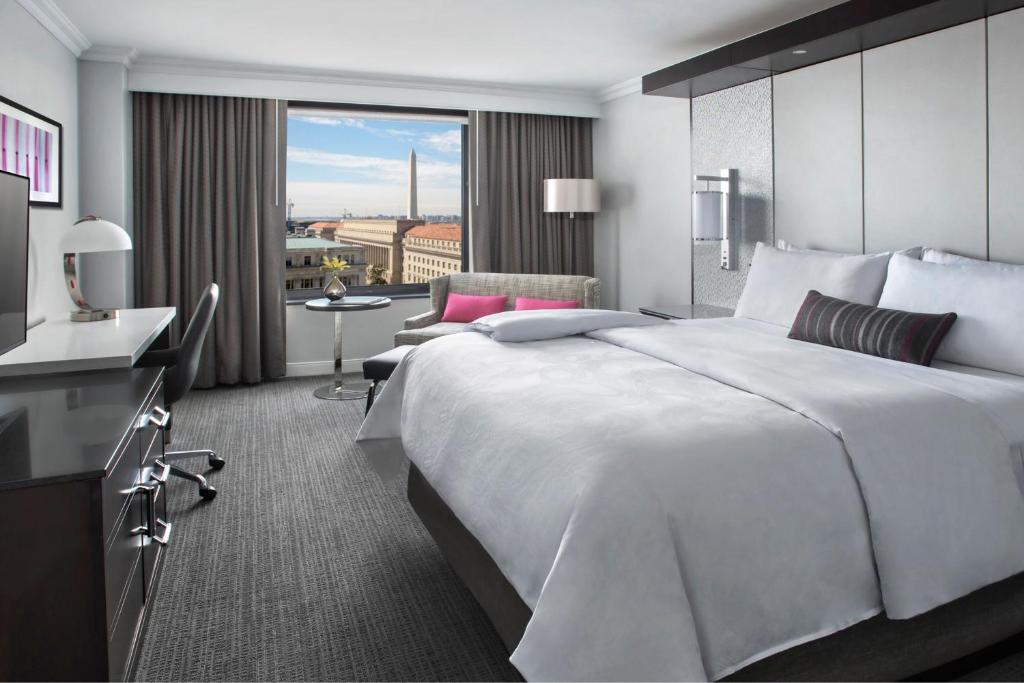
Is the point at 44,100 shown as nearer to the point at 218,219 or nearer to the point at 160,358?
the point at 218,219

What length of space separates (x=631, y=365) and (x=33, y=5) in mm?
3633

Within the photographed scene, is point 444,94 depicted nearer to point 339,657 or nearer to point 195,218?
point 195,218

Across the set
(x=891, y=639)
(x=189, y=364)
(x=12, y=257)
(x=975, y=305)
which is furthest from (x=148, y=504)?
(x=975, y=305)

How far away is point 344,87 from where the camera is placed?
Result: 555cm

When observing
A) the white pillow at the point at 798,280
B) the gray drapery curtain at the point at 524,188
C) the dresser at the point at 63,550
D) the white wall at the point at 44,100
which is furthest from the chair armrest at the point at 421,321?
the dresser at the point at 63,550

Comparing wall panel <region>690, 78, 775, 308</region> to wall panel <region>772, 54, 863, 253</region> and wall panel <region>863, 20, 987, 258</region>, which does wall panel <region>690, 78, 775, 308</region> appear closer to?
wall panel <region>772, 54, 863, 253</region>

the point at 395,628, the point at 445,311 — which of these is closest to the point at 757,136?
the point at 445,311

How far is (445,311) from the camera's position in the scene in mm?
5574

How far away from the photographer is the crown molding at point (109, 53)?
4691 millimetres

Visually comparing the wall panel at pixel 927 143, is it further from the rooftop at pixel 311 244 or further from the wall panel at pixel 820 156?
the rooftop at pixel 311 244

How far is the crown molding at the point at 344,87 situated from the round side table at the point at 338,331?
1.57m

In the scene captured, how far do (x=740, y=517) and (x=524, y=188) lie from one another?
5.09m

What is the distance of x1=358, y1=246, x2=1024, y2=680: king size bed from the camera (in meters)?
1.47

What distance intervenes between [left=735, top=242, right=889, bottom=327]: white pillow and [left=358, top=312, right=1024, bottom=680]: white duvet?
105 centimetres
